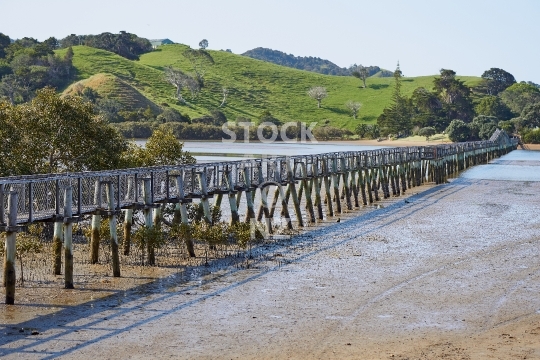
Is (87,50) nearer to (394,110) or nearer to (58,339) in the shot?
(394,110)

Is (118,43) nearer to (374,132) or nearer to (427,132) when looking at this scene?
(374,132)

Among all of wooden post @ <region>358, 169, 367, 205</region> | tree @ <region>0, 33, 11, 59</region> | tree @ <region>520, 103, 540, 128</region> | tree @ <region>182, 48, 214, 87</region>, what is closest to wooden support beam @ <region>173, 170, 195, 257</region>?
wooden post @ <region>358, 169, 367, 205</region>

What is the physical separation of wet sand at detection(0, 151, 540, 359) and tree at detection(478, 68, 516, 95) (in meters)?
163

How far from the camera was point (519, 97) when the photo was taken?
15788 cm

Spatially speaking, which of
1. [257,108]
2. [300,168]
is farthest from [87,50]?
[300,168]

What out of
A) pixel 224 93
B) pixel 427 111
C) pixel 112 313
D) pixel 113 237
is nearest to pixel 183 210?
pixel 113 237

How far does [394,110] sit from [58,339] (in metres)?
125

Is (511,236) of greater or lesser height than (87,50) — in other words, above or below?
below

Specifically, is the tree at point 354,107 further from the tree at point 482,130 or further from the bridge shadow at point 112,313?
the bridge shadow at point 112,313

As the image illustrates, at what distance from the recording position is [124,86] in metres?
131

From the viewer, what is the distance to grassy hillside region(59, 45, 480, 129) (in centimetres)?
15200

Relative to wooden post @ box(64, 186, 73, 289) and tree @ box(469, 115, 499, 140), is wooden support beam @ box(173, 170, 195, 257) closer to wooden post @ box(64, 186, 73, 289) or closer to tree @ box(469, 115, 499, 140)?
wooden post @ box(64, 186, 73, 289)

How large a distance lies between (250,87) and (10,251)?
534 feet

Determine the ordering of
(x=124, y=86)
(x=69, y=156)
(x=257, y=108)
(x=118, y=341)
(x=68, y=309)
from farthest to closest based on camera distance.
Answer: (x=257, y=108), (x=124, y=86), (x=69, y=156), (x=68, y=309), (x=118, y=341)
